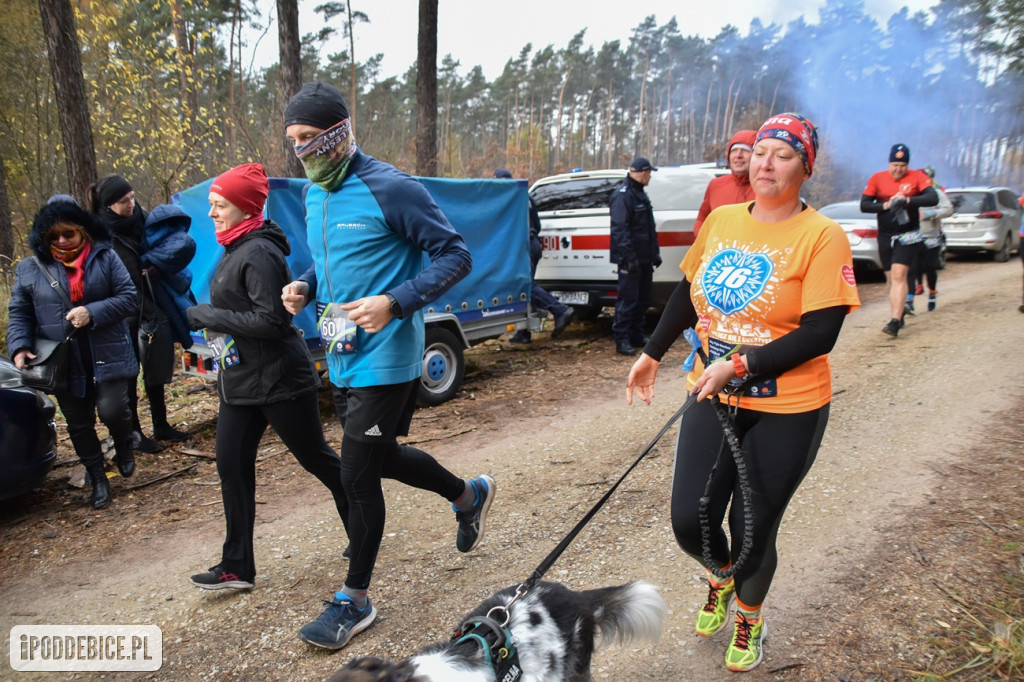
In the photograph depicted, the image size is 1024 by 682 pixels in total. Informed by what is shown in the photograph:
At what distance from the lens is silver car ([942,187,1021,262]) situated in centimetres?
1597

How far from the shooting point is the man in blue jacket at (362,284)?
2785 millimetres

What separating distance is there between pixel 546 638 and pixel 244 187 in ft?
8.20

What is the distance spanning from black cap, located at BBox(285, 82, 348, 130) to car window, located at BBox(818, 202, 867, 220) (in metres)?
12.9

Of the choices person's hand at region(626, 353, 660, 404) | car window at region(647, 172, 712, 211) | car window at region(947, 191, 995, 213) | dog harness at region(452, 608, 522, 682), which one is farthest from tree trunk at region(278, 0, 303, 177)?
car window at region(947, 191, 995, 213)

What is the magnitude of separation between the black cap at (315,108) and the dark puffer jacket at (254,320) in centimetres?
72

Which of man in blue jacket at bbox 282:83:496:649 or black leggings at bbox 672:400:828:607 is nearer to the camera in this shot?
black leggings at bbox 672:400:828:607

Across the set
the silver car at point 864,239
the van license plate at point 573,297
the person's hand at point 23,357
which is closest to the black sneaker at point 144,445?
the person's hand at point 23,357

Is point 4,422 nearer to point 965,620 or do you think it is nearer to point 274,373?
point 274,373

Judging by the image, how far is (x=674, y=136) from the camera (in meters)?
53.4

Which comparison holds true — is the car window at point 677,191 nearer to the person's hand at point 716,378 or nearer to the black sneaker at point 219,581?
the person's hand at point 716,378

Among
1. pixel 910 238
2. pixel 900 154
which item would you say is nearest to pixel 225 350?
pixel 900 154

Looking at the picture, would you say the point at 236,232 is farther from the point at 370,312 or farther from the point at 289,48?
the point at 289,48

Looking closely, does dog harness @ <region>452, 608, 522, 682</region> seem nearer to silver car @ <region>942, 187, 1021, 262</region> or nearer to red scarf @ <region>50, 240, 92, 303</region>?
red scarf @ <region>50, 240, 92, 303</region>

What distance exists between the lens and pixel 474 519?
3.61 metres
